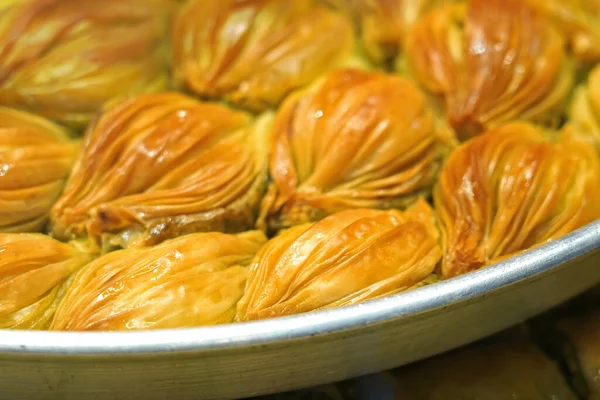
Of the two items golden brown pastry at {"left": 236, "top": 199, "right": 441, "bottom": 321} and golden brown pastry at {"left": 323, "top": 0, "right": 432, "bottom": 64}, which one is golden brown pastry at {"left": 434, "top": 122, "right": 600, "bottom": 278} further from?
golden brown pastry at {"left": 323, "top": 0, "right": 432, "bottom": 64}

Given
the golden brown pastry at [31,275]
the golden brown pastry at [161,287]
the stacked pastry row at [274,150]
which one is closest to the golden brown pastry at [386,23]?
the stacked pastry row at [274,150]

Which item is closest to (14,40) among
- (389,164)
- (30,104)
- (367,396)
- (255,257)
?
(30,104)

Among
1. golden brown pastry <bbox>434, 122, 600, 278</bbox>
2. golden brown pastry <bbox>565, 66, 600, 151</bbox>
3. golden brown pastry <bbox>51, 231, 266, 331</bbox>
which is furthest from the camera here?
golden brown pastry <bbox>565, 66, 600, 151</bbox>

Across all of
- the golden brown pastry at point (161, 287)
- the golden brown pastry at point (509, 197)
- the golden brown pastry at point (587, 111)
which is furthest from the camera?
the golden brown pastry at point (587, 111)

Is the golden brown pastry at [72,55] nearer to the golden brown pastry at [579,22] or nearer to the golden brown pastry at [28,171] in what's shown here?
the golden brown pastry at [28,171]

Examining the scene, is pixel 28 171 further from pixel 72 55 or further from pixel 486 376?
pixel 486 376

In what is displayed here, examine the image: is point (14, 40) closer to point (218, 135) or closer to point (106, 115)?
point (106, 115)

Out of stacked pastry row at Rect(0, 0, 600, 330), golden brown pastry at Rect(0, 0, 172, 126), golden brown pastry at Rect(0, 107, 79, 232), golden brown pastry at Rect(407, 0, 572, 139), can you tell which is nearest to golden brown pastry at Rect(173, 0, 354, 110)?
stacked pastry row at Rect(0, 0, 600, 330)
